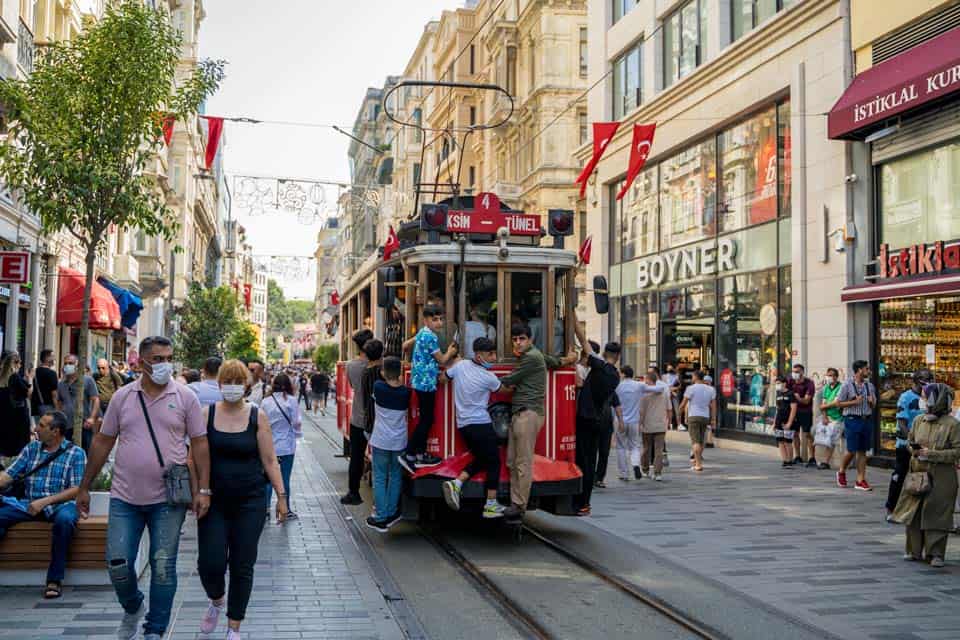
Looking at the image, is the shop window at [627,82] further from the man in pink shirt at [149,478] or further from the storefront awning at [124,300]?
the man in pink shirt at [149,478]

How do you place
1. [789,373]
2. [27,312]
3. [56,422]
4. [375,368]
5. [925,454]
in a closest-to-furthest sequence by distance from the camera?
[56,422] → [925,454] → [375,368] → [789,373] → [27,312]

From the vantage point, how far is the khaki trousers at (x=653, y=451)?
51.8 ft

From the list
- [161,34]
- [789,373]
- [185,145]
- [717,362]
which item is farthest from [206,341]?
[161,34]

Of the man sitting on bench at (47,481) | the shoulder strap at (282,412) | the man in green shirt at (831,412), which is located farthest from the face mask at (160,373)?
the man in green shirt at (831,412)

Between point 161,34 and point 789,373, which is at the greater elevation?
point 161,34

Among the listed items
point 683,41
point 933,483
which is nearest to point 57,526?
point 933,483

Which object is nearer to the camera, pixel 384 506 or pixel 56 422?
pixel 56 422

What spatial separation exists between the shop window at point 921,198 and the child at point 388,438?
413 inches

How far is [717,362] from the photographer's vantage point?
23.7 metres

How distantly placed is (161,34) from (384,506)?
5625mm

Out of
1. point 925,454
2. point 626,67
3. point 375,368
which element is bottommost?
point 925,454

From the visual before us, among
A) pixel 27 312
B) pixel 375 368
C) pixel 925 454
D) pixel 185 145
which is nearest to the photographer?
pixel 925 454

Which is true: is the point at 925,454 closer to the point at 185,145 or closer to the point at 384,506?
the point at 384,506

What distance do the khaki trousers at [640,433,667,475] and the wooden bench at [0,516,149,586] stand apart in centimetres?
980
